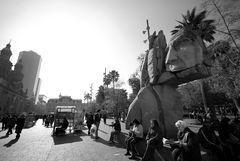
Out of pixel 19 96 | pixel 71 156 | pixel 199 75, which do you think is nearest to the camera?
pixel 71 156

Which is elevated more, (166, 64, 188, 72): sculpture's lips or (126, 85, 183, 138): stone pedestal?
(166, 64, 188, 72): sculpture's lips

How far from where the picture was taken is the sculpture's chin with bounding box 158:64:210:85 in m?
6.99

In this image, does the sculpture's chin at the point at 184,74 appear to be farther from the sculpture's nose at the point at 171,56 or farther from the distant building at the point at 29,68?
the distant building at the point at 29,68

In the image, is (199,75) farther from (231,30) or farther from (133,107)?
(231,30)

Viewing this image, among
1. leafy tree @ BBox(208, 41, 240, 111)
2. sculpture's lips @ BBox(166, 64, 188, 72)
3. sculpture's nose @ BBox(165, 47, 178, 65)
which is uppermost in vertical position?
leafy tree @ BBox(208, 41, 240, 111)

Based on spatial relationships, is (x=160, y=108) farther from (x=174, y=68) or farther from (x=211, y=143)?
(x=211, y=143)

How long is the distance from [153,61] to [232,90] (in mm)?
17090

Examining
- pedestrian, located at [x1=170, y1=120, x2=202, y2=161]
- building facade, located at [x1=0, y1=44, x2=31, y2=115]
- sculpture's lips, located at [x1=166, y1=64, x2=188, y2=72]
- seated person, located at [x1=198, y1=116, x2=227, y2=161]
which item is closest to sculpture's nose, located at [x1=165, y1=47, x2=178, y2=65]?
sculpture's lips, located at [x1=166, y1=64, x2=188, y2=72]

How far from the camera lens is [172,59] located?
293 inches

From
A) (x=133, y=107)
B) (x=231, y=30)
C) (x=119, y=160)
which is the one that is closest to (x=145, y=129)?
(x=133, y=107)

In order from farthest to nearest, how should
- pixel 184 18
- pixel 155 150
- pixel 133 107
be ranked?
1. pixel 184 18
2. pixel 133 107
3. pixel 155 150

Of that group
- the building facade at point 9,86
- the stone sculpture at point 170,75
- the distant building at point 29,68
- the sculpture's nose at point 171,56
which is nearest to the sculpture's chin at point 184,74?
the stone sculpture at point 170,75

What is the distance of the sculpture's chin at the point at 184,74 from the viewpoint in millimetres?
6988

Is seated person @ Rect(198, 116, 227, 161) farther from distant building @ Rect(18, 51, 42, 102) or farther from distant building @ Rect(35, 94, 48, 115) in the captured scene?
distant building @ Rect(18, 51, 42, 102)
